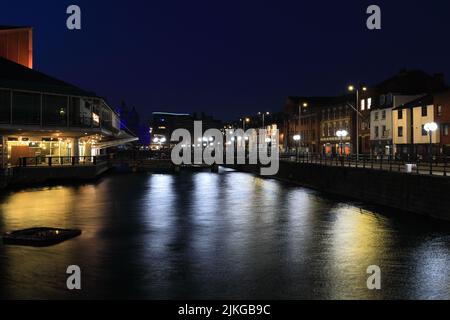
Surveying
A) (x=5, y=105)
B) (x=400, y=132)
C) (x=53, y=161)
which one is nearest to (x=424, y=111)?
(x=400, y=132)

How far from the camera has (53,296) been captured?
13.1 m

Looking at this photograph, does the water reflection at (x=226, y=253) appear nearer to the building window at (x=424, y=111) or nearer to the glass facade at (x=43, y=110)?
the glass facade at (x=43, y=110)

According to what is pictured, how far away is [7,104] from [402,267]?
4591 cm

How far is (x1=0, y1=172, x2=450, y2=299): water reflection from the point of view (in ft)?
46.0

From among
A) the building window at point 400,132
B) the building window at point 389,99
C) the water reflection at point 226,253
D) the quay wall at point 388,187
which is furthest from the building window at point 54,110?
the building window at point 389,99

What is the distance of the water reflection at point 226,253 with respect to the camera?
46.0 ft

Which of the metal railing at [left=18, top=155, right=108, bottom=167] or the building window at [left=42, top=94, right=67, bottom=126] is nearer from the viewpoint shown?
the metal railing at [left=18, top=155, right=108, bottom=167]

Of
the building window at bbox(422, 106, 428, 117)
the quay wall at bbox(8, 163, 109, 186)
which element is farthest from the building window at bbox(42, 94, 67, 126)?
the building window at bbox(422, 106, 428, 117)

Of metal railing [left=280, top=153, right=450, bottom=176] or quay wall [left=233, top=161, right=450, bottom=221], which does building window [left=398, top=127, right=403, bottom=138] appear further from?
quay wall [left=233, top=161, right=450, bottom=221]

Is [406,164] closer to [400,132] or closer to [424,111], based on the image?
[424,111]

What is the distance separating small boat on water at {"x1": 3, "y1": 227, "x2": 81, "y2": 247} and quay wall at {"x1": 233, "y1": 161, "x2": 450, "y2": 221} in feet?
60.3

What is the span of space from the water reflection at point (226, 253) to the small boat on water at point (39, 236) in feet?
2.41

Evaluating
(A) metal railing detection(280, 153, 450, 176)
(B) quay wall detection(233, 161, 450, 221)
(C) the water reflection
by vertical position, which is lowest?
(C) the water reflection
